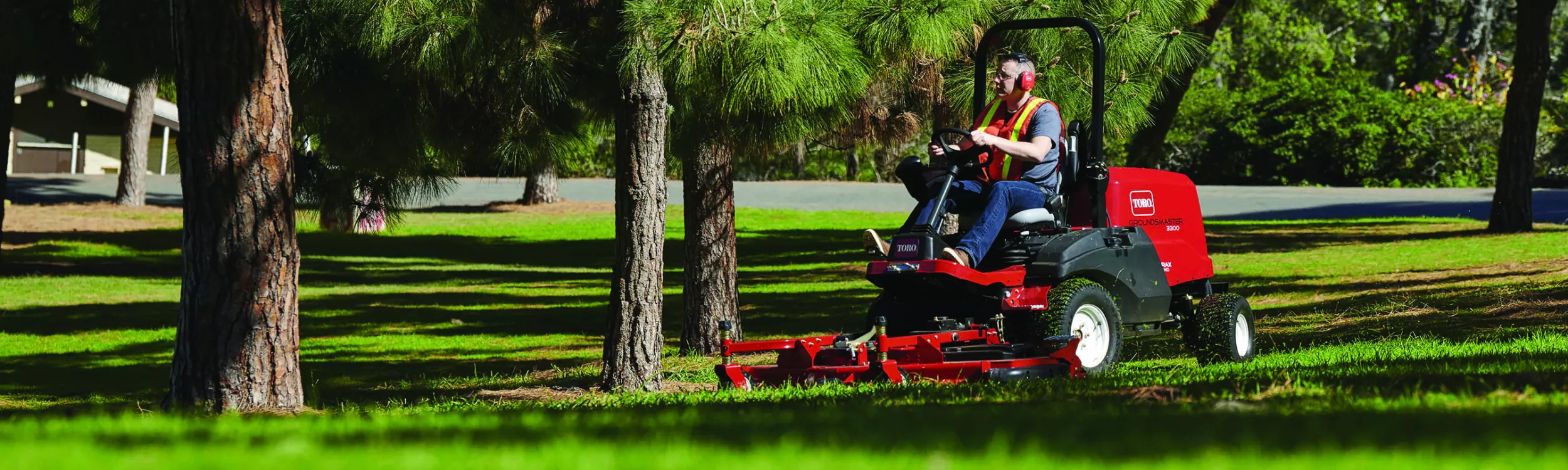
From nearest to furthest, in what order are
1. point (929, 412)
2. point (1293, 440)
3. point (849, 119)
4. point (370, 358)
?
point (1293, 440) → point (929, 412) → point (849, 119) → point (370, 358)

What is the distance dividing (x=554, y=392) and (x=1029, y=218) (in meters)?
3.60

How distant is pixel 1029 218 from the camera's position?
7.94 meters

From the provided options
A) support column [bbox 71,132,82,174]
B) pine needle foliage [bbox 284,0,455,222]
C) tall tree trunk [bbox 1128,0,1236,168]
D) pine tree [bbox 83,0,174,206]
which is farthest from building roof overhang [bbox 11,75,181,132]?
pine needle foliage [bbox 284,0,455,222]

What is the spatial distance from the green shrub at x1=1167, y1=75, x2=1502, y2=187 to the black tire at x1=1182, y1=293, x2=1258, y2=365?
98.2 feet

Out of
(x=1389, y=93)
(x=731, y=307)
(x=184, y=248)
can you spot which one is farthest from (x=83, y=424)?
(x=1389, y=93)

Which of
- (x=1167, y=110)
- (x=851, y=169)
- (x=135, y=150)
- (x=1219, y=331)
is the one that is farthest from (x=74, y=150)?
(x=1219, y=331)

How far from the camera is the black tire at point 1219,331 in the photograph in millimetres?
8727

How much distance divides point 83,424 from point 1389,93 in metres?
38.1

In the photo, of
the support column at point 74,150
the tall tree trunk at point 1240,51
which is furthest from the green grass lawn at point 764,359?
the tall tree trunk at point 1240,51

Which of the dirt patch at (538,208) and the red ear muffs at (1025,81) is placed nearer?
the red ear muffs at (1025,81)

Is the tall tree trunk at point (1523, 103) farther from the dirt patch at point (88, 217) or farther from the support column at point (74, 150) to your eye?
the support column at point (74, 150)

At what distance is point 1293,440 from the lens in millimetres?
4215

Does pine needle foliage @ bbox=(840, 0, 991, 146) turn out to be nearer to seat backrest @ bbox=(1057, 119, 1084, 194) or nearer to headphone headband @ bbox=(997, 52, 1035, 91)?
headphone headband @ bbox=(997, 52, 1035, 91)

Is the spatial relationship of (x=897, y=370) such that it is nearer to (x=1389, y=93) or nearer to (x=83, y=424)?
(x=83, y=424)
